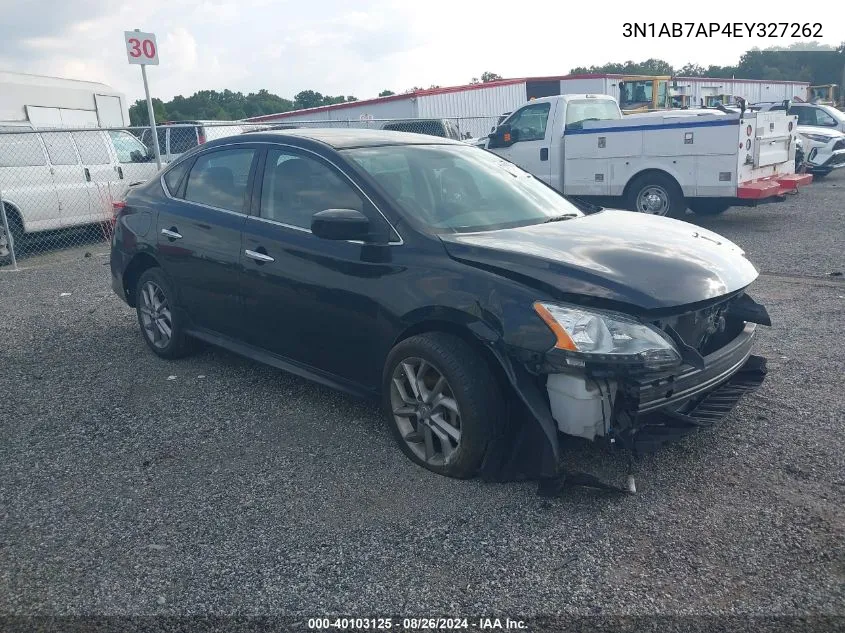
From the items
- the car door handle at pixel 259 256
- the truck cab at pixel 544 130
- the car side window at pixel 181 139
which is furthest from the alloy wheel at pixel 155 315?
the car side window at pixel 181 139

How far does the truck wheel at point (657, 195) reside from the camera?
11008mm

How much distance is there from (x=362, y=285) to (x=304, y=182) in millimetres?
906

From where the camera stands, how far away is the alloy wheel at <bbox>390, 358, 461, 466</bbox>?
3.70 metres

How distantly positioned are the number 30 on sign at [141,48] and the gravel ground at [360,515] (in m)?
7.00

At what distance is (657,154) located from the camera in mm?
10992

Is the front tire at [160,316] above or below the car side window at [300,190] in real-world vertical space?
below

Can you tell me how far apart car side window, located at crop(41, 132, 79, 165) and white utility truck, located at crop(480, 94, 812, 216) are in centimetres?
682

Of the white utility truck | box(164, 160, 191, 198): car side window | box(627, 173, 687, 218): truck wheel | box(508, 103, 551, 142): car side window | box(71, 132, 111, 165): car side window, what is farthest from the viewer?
box(508, 103, 551, 142): car side window

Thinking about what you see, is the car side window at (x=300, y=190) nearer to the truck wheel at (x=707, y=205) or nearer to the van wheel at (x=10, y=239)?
the van wheel at (x=10, y=239)

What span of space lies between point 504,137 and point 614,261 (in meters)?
9.70

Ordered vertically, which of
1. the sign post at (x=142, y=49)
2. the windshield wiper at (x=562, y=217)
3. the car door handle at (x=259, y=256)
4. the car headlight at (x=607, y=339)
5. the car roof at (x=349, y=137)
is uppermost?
the sign post at (x=142, y=49)

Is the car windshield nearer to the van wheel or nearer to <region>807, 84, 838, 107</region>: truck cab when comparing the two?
the van wheel

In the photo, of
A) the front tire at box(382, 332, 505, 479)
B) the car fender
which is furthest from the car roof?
the front tire at box(382, 332, 505, 479)

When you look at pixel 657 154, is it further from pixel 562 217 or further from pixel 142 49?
pixel 142 49
